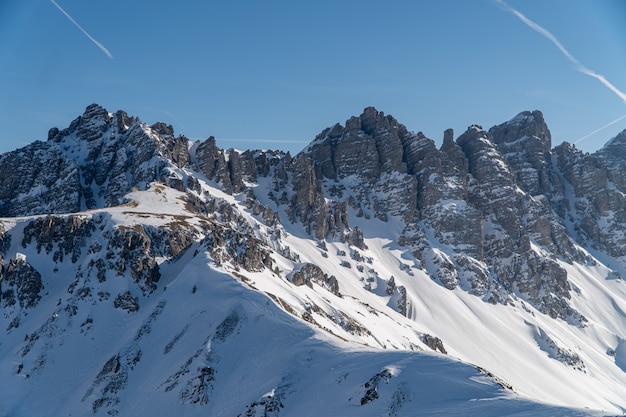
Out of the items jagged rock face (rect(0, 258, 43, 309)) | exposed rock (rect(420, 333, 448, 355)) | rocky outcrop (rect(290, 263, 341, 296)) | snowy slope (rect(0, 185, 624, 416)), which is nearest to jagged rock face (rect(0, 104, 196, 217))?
snowy slope (rect(0, 185, 624, 416))

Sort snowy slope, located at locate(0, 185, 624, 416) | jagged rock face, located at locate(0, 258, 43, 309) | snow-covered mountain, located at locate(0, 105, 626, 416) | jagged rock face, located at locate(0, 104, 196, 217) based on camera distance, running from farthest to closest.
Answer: jagged rock face, located at locate(0, 104, 196, 217) < jagged rock face, located at locate(0, 258, 43, 309) < snow-covered mountain, located at locate(0, 105, 626, 416) < snowy slope, located at locate(0, 185, 624, 416)

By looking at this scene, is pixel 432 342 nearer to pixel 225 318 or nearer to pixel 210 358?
pixel 225 318

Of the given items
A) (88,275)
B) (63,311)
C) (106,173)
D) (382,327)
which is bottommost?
A: (382,327)

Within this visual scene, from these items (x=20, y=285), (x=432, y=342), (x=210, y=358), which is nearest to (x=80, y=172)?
(x=20, y=285)

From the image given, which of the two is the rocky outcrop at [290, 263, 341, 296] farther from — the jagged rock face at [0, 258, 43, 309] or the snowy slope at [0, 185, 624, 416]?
the jagged rock face at [0, 258, 43, 309]

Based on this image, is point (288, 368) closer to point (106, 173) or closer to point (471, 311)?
point (471, 311)

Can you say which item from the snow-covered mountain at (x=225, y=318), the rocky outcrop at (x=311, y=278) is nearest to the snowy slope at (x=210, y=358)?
the snow-covered mountain at (x=225, y=318)

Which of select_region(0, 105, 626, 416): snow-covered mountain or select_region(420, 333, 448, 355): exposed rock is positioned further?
select_region(420, 333, 448, 355): exposed rock

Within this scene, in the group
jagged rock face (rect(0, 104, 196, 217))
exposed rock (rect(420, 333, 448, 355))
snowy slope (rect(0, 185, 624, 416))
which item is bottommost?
exposed rock (rect(420, 333, 448, 355))

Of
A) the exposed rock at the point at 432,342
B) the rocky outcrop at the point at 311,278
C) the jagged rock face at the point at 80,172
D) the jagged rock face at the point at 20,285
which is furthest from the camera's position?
the jagged rock face at the point at 80,172

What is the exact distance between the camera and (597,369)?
171125 mm

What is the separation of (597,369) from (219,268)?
143281 millimetres

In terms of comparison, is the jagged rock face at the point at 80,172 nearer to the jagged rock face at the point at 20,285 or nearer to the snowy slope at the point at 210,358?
the snowy slope at the point at 210,358

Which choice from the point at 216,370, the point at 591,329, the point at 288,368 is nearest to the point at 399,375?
the point at 288,368
